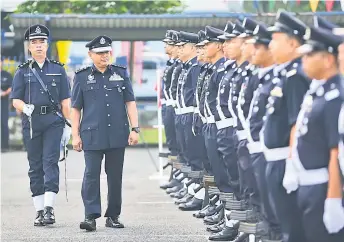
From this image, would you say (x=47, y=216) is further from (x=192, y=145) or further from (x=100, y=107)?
(x=192, y=145)

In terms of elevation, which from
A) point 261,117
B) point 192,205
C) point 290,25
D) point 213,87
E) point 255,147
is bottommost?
point 192,205

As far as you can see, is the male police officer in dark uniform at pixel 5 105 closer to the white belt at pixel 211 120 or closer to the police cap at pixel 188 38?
the police cap at pixel 188 38

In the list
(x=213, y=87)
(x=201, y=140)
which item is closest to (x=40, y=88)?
(x=213, y=87)

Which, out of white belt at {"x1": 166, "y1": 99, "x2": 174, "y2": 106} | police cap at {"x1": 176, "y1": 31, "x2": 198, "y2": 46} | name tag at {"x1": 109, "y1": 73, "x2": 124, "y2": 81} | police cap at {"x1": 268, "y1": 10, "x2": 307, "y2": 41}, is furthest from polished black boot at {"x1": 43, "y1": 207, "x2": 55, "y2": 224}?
police cap at {"x1": 268, "y1": 10, "x2": 307, "y2": 41}

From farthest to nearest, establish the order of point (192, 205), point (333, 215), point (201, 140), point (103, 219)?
1. point (201, 140)
2. point (192, 205)
3. point (103, 219)
4. point (333, 215)

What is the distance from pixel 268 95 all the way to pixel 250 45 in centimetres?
126

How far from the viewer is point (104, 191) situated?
16.6 metres

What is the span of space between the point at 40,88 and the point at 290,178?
5432 millimetres

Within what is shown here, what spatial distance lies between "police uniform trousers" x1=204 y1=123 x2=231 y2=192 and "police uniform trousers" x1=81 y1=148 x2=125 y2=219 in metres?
0.91

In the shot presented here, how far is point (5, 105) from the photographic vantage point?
26.8m

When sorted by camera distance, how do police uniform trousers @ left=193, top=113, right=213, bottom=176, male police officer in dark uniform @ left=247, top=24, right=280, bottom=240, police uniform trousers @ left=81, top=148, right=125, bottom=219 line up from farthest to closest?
police uniform trousers @ left=193, top=113, right=213, bottom=176, police uniform trousers @ left=81, top=148, right=125, bottom=219, male police officer in dark uniform @ left=247, top=24, right=280, bottom=240

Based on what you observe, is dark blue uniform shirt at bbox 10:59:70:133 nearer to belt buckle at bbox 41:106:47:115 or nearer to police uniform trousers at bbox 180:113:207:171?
belt buckle at bbox 41:106:47:115

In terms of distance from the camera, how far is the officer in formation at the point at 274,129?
24.6 feet

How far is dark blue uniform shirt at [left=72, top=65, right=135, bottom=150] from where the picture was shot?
40.3ft
